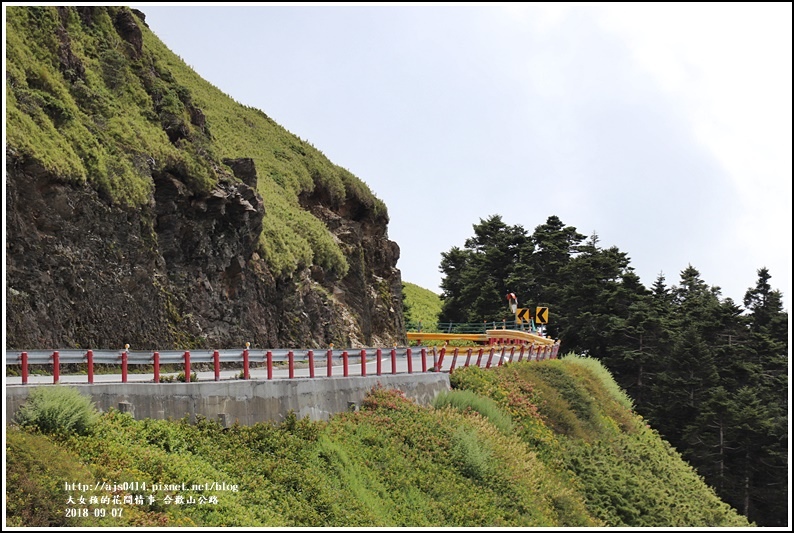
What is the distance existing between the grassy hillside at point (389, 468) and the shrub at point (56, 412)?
0.19ft

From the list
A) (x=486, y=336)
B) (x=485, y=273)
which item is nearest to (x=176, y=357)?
(x=486, y=336)

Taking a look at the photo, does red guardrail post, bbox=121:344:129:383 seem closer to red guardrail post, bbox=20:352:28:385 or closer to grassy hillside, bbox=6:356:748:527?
grassy hillside, bbox=6:356:748:527

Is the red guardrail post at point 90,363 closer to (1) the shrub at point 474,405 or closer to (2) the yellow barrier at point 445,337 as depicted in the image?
(1) the shrub at point 474,405

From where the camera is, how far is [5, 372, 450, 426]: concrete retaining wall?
16328mm

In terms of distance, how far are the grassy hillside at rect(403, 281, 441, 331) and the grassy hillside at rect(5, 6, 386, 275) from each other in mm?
45488

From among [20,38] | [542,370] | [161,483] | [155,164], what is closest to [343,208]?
[542,370]

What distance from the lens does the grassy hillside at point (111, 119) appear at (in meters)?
24.8

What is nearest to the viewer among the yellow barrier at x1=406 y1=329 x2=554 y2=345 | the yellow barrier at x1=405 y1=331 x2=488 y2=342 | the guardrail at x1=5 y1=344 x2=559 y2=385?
the guardrail at x1=5 y1=344 x2=559 y2=385

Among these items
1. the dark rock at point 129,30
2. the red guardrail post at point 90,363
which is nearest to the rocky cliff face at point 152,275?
the red guardrail post at point 90,363

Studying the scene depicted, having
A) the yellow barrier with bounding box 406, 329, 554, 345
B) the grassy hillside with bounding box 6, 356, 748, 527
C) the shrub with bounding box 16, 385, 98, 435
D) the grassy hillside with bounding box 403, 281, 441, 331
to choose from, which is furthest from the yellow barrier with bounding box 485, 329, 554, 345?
the shrub with bounding box 16, 385, 98, 435

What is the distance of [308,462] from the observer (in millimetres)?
18047

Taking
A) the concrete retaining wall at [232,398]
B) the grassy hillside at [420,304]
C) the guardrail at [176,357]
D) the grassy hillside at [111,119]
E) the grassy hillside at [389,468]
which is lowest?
the grassy hillside at [389,468]

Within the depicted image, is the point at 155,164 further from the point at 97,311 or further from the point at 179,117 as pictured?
the point at 97,311

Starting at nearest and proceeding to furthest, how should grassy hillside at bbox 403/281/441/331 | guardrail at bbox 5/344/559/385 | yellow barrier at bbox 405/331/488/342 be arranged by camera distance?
1. guardrail at bbox 5/344/559/385
2. yellow barrier at bbox 405/331/488/342
3. grassy hillside at bbox 403/281/441/331
